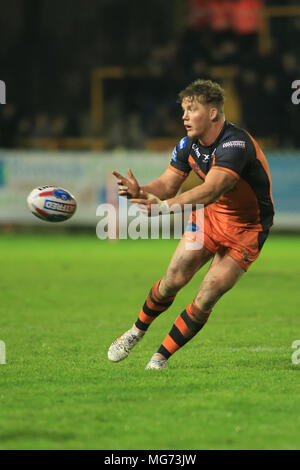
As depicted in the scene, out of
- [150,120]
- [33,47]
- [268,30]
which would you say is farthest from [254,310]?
[33,47]

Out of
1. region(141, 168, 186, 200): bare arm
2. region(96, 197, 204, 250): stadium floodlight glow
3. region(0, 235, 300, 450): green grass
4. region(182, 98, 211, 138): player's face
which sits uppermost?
region(182, 98, 211, 138): player's face

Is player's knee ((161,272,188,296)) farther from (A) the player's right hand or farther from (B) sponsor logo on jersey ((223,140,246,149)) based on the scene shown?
(B) sponsor logo on jersey ((223,140,246,149))

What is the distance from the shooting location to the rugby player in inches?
278

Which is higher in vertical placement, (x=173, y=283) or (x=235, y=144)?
(x=235, y=144)

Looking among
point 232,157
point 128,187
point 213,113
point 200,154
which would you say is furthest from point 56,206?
point 232,157

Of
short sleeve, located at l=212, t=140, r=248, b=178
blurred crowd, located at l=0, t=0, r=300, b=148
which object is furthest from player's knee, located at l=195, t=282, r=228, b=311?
blurred crowd, located at l=0, t=0, r=300, b=148

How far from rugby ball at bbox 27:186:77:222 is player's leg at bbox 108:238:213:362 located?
1001 mm

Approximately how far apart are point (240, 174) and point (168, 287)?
113 cm

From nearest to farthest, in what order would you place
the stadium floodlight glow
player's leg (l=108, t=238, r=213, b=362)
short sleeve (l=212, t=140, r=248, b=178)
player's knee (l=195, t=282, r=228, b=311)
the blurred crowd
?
1. short sleeve (l=212, t=140, r=248, b=178)
2. player's knee (l=195, t=282, r=228, b=311)
3. player's leg (l=108, t=238, r=213, b=362)
4. the stadium floodlight glow
5. the blurred crowd

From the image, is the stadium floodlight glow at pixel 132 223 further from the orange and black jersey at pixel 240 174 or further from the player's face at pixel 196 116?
the player's face at pixel 196 116

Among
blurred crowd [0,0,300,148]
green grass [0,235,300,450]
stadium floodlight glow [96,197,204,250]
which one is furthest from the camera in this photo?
blurred crowd [0,0,300,148]

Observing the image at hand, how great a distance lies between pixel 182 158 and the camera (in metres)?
7.60

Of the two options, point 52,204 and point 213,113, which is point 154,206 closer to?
point 213,113
